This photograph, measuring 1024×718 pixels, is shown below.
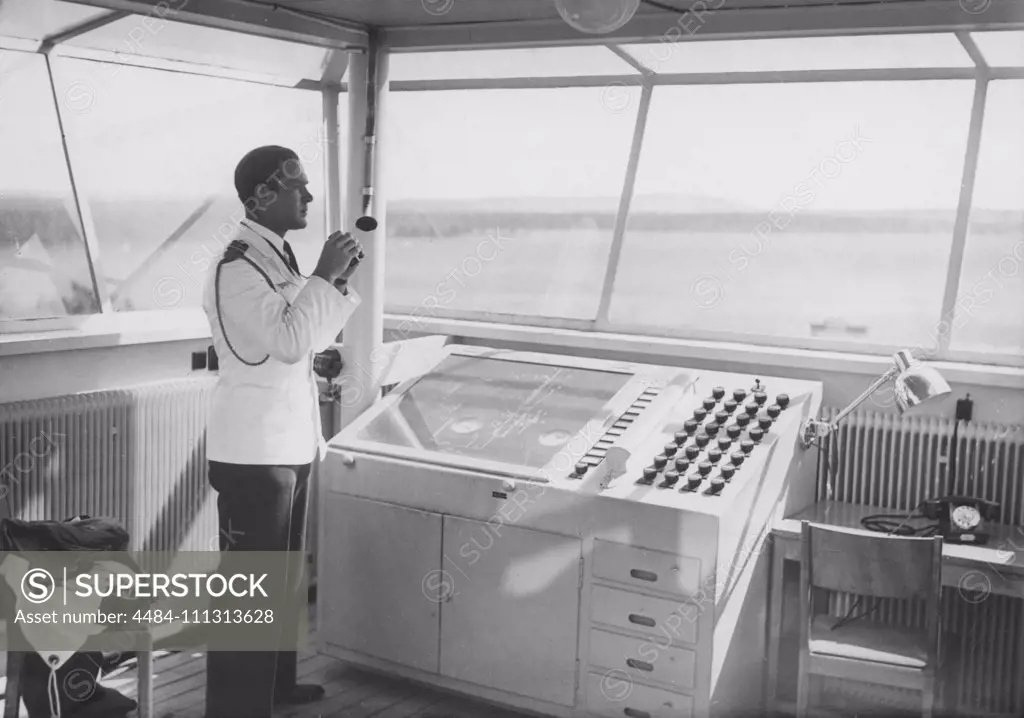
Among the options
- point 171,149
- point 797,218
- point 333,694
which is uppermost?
point 797,218

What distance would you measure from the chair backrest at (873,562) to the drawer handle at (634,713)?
65 cm

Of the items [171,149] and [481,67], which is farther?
[481,67]

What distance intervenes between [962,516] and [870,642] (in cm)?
52

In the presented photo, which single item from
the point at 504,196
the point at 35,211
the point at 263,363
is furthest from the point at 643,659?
the point at 504,196

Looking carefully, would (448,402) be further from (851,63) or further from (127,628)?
(851,63)

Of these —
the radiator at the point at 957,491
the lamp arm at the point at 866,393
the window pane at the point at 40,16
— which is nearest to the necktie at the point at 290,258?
the window pane at the point at 40,16

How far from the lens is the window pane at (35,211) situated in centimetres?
366

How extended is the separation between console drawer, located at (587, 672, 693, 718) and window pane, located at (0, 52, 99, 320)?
2.37 meters

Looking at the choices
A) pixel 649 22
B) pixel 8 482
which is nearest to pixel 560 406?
pixel 649 22

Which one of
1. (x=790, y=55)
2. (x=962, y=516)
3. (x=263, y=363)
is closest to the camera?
(x=263, y=363)

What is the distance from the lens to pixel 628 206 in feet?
14.5

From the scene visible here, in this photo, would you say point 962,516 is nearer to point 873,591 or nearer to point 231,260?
point 873,591

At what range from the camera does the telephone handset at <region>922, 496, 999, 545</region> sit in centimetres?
304

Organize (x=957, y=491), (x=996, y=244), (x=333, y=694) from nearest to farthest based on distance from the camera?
(x=957, y=491) < (x=333, y=694) < (x=996, y=244)
